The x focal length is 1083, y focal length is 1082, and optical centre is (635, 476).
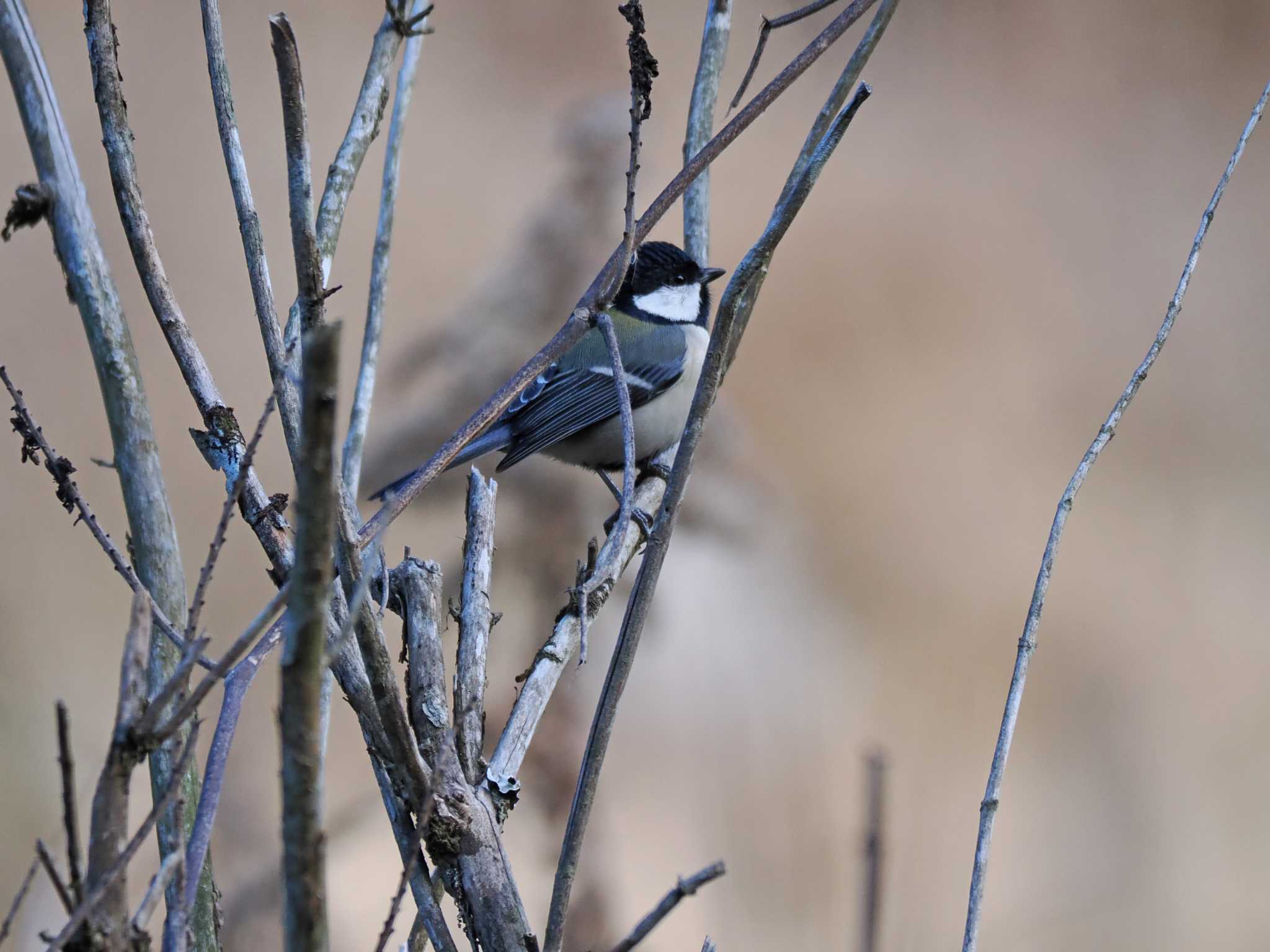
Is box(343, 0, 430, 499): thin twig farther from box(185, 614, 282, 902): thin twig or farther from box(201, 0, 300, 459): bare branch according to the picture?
box(185, 614, 282, 902): thin twig

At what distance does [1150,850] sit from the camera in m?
1.91

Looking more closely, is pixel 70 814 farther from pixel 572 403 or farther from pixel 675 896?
pixel 572 403

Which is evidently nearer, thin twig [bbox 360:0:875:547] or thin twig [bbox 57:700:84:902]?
thin twig [bbox 57:700:84:902]

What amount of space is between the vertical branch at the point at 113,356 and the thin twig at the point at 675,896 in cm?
29

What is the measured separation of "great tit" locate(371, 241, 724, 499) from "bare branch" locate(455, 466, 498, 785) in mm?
933

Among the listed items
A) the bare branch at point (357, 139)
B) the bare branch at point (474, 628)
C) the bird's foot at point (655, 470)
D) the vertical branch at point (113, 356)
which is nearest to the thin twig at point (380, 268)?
the bare branch at point (357, 139)

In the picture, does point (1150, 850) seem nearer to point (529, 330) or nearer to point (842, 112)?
point (529, 330)

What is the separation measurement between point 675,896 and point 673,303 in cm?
199

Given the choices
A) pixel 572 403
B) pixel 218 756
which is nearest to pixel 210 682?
pixel 218 756

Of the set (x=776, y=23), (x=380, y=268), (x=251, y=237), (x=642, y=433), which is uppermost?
(x=642, y=433)

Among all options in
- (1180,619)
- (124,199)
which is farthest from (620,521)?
(1180,619)

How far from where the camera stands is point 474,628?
0.90 meters

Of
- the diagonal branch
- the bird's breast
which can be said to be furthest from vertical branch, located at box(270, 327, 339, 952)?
the bird's breast

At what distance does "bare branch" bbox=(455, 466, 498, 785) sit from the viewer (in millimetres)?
791
